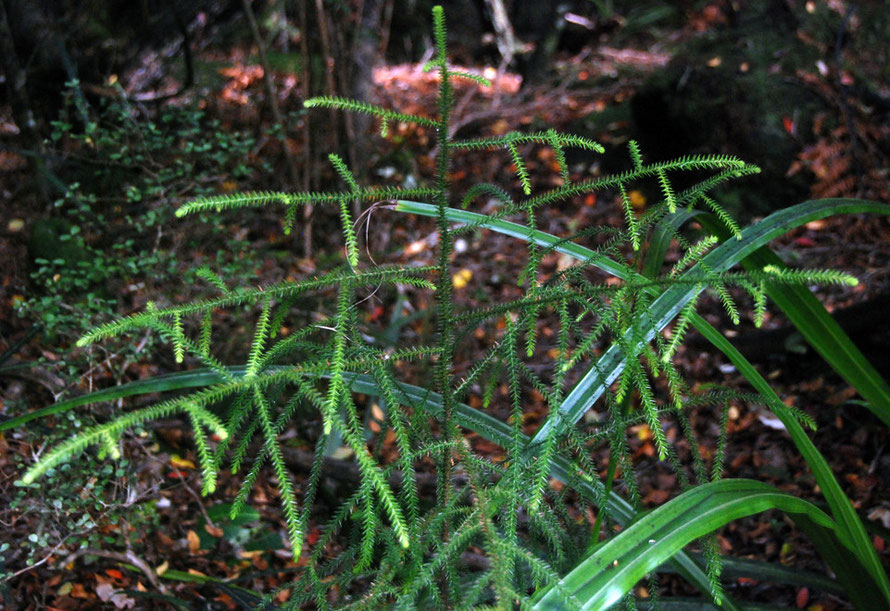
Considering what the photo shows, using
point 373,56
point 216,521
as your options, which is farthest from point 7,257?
point 373,56

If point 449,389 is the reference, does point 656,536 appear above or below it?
below

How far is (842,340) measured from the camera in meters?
1.51

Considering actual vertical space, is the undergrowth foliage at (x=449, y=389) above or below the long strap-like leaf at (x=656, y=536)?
above

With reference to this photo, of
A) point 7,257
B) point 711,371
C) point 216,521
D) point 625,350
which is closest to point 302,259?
point 7,257

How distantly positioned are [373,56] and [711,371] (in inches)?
105

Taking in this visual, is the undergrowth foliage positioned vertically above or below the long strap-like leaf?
above

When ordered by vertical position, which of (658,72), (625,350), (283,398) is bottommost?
(283,398)

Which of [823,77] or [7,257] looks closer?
[7,257]

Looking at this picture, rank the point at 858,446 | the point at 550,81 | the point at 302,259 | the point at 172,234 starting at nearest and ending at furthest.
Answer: the point at 858,446 < the point at 172,234 < the point at 302,259 < the point at 550,81

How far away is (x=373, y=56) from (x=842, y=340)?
10.8ft

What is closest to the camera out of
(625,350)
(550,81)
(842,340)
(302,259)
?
(625,350)

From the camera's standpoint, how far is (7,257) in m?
3.01

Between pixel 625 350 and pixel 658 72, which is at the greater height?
pixel 625 350

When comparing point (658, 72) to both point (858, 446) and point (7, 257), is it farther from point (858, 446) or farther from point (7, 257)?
point (7, 257)
